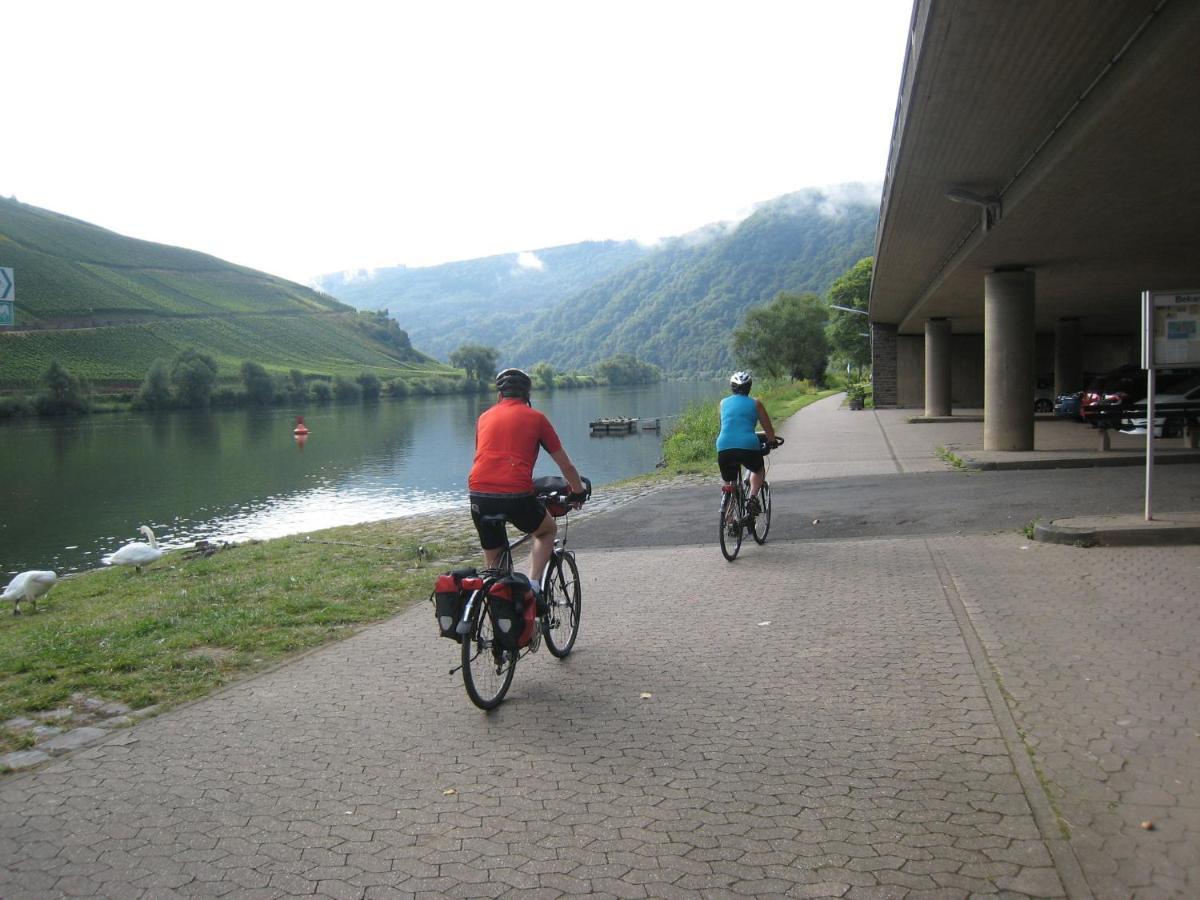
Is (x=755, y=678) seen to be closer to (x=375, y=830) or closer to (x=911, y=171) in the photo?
(x=375, y=830)

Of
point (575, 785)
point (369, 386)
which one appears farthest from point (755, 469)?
point (369, 386)

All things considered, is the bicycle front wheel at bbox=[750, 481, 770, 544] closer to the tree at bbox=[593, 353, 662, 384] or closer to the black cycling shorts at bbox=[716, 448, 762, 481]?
the black cycling shorts at bbox=[716, 448, 762, 481]

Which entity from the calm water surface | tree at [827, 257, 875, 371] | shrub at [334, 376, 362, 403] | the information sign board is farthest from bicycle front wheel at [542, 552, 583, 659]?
shrub at [334, 376, 362, 403]

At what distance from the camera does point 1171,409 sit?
19.8 metres

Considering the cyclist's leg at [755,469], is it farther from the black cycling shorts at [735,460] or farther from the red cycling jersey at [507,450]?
the red cycling jersey at [507,450]

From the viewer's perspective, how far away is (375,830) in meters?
3.61

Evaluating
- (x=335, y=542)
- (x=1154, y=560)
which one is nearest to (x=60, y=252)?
(x=335, y=542)

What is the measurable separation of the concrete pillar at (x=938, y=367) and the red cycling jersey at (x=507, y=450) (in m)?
30.5

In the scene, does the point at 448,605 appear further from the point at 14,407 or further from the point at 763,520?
the point at 14,407

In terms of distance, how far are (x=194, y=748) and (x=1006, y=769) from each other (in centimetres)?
367

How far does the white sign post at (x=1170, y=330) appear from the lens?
9.00 meters

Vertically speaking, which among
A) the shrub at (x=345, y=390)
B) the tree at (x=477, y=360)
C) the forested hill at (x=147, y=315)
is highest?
the forested hill at (x=147, y=315)

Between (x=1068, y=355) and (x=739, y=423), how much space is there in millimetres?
29389

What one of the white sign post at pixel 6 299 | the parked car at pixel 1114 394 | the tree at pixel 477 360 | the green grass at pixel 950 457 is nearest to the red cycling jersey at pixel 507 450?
the white sign post at pixel 6 299
